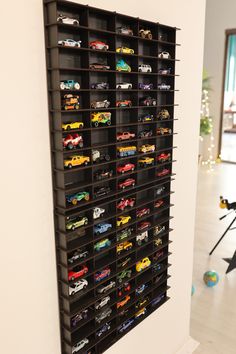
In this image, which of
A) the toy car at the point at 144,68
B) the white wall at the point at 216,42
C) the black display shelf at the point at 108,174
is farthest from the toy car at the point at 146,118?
the white wall at the point at 216,42

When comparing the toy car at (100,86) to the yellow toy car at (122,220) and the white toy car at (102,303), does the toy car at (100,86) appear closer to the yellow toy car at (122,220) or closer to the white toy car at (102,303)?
the yellow toy car at (122,220)

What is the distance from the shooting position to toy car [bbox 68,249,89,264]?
56.5 inches

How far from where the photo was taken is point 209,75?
7.52m

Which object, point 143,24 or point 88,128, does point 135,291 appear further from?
point 143,24

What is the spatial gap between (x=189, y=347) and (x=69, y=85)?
6.79ft

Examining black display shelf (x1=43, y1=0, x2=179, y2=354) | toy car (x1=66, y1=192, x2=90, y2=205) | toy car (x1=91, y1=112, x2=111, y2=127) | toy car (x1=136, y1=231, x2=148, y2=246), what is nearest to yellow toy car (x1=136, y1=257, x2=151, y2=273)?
black display shelf (x1=43, y1=0, x2=179, y2=354)

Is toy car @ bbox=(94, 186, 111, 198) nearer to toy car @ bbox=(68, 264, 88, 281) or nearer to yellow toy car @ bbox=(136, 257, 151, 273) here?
toy car @ bbox=(68, 264, 88, 281)

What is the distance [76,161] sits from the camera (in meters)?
1.37

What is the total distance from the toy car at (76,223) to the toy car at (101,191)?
4.5 inches

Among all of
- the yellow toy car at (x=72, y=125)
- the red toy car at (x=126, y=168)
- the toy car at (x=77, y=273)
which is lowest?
the toy car at (x=77, y=273)

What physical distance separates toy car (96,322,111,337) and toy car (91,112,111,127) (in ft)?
3.31

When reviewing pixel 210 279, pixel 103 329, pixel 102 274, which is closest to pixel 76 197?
pixel 102 274

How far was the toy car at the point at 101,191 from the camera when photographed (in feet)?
4.91

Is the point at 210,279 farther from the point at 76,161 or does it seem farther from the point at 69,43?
the point at 69,43
